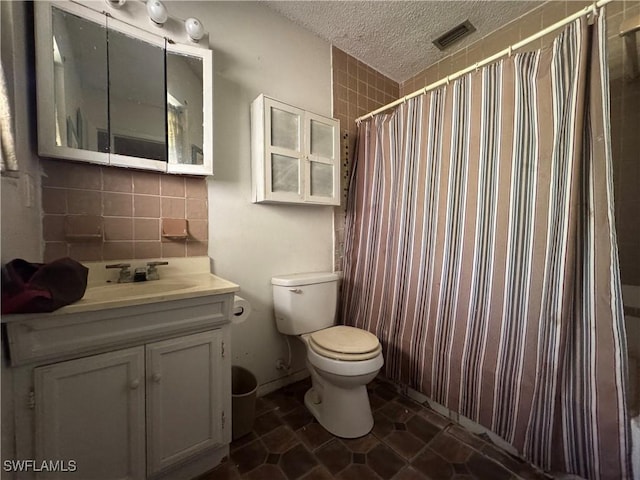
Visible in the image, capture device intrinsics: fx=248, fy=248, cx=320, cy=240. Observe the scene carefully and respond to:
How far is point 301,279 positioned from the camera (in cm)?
152

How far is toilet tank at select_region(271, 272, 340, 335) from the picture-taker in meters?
1.49

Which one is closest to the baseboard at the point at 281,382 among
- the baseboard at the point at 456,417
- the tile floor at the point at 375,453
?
the tile floor at the point at 375,453

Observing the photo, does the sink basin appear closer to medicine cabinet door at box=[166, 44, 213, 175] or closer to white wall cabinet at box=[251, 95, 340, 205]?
medicine cabinet door at box=[166, 44, 213, 175]

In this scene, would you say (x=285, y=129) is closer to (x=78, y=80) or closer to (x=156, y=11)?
(x=156, y=11)

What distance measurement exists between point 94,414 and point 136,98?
1251 millimetres

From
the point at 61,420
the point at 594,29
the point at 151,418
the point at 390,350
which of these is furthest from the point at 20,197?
the point at 594,29

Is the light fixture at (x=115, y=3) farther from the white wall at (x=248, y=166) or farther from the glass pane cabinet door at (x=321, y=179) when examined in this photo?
the glass pane cabinet door at (x=321, y=179)

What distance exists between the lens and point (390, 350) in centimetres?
156

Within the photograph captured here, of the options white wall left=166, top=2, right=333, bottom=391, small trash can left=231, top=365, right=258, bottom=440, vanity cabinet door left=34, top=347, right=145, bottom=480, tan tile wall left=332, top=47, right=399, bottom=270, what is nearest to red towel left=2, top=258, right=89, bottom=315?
vanity cabinet door left=34, top=347, right=145, bottom=480

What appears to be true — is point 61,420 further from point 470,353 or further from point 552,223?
point 552,223

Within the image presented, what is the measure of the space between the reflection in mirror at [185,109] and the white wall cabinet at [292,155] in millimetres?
303

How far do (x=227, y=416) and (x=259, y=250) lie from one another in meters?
0.83

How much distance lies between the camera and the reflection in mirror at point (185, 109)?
47.1 inches

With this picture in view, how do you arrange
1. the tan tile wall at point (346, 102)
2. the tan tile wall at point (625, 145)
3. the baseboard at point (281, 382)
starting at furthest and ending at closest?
the tan tile wall at point (346, 102), the baseboard at point (281, 382), the tan tile wall at point (625, 145)
